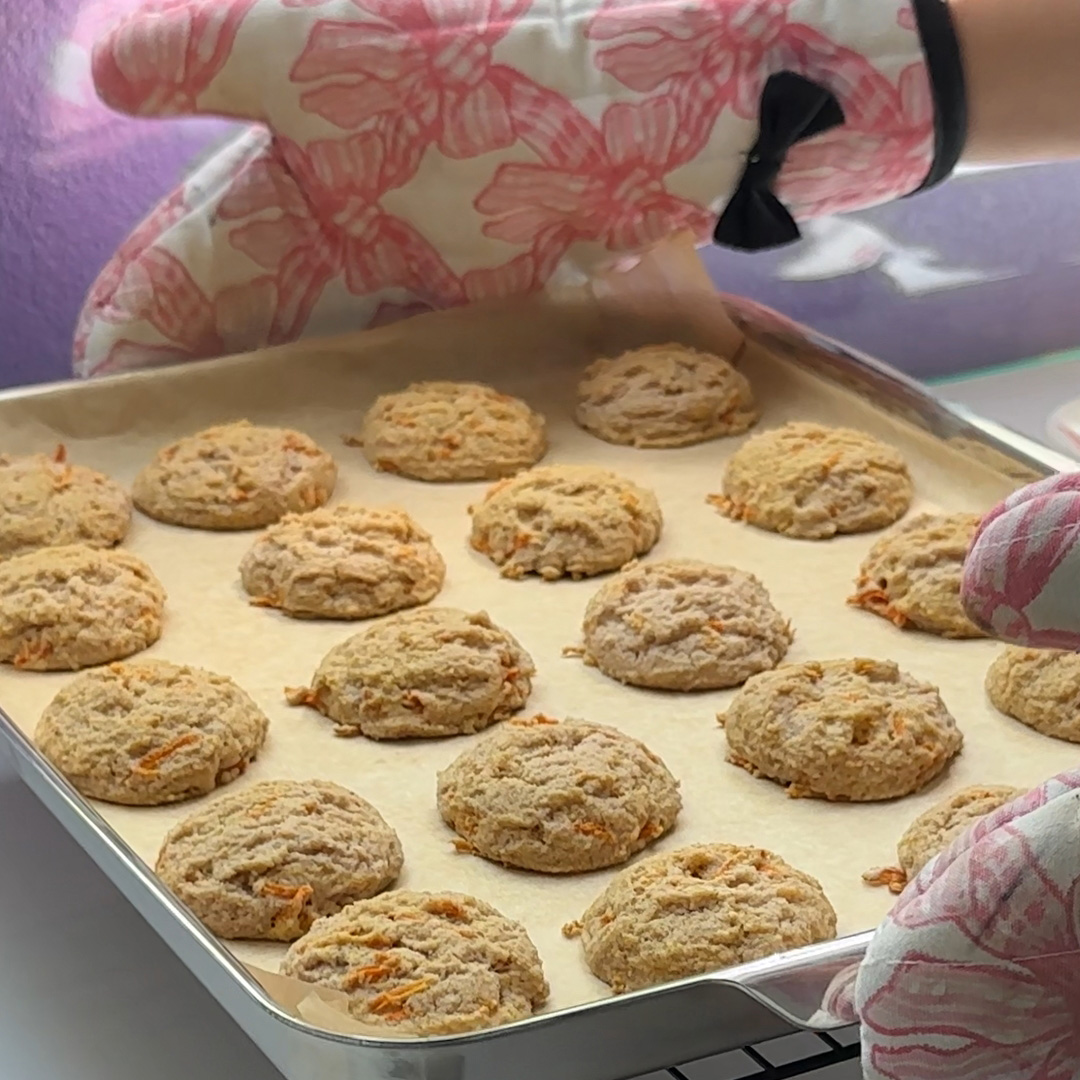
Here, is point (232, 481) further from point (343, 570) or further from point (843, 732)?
point (843, 732)

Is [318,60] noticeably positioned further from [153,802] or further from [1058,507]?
[1058,507]

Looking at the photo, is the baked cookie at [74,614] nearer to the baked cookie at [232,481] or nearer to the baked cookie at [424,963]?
the baked cookie at [232,481]

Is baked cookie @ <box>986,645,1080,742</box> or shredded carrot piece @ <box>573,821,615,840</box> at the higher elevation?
baked cookie @ <box>986,645,1080,742</box>

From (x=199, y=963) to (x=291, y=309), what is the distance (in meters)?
1.06

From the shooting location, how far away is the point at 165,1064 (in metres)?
1.17

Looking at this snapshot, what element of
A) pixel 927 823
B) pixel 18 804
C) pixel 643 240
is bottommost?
pixel 18 804

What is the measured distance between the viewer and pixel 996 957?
0.76 m

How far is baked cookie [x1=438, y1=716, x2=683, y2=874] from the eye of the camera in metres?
1.31

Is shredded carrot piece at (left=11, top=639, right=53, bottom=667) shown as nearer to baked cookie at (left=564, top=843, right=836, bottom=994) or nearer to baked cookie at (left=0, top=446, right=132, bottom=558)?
baked cookie at (left=0, top=446, right=132, bottom=558)

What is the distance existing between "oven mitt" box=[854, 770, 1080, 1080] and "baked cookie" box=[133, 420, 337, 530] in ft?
3.62

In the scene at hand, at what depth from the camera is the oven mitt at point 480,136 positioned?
6.08 feet

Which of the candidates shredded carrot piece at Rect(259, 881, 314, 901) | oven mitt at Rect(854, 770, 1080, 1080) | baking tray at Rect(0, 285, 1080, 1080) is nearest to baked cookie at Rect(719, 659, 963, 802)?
baking tray at Rect(0, 285, 1080, 1080)

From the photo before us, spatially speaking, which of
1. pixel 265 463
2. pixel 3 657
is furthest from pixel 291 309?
pixel 3 657

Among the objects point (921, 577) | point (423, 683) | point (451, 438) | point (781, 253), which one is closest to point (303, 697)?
point (423, 683)
